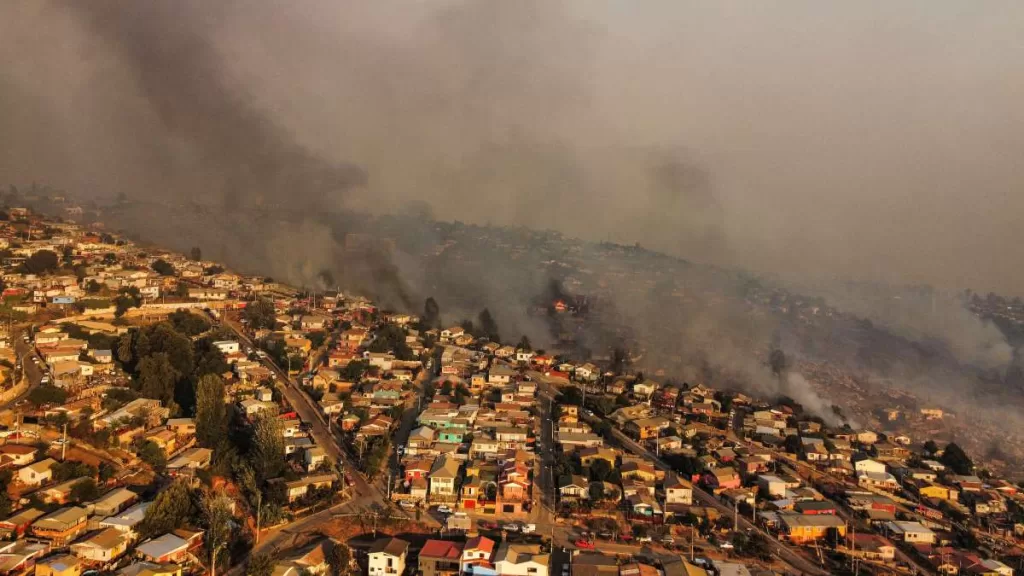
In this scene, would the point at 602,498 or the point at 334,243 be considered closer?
the point at 602,498

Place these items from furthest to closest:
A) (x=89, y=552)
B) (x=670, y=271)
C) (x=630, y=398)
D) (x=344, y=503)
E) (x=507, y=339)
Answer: (x=670, y=271)
(x=507, y=339)
(x=630, y=398)
(x=344, y=503)
(x=89, y=552)

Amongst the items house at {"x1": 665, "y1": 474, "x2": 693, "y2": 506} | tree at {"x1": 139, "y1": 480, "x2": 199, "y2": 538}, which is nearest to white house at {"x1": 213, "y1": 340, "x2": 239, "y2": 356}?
tree at {"x1": 139, "y1": 480, "x2": 199, "y2": 538}

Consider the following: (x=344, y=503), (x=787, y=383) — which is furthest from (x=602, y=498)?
(x=787, y=383)

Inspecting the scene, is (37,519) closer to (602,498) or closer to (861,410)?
(602,498)

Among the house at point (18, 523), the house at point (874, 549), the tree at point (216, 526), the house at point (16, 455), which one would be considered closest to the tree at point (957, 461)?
the house at point (874, 549)

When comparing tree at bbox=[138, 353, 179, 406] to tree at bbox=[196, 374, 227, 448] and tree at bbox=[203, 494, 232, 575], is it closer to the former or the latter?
tree at bbox=[196, 374, 227, 448]

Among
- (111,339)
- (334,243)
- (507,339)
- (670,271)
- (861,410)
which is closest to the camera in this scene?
(111,339)

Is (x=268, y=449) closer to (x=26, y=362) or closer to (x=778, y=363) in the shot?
(x=26, y=362)
